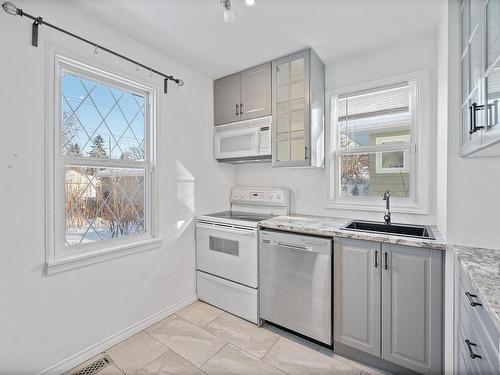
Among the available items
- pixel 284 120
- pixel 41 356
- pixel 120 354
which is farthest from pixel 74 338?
pixel 284 120

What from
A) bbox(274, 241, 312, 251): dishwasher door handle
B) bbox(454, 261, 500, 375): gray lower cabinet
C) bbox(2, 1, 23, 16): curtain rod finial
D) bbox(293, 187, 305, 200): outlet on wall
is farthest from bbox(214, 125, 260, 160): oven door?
bbox(454, 261, 500, 375): gray lower cabinet

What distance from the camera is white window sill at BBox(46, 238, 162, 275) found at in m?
1.64

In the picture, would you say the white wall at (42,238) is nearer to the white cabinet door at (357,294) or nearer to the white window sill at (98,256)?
the white window sill at (98,256)

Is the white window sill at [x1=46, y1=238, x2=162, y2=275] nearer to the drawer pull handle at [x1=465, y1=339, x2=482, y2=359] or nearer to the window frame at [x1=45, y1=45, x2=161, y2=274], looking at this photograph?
the window frame at [x1=45, y1=45, x2=161, y2=274]

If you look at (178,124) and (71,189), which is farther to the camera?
(178,124)

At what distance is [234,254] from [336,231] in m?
1.04

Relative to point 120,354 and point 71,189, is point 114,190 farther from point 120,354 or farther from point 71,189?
point 120,354

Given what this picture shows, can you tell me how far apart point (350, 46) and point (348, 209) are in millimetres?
1511

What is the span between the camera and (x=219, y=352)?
189 cm

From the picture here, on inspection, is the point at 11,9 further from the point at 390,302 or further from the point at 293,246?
the point at 390,302

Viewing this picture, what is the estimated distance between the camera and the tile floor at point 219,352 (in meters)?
1.71

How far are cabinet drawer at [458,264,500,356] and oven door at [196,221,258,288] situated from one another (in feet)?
4.72

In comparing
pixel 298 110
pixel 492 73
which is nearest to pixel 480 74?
pixel 492 73

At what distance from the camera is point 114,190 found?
81.7 inches
